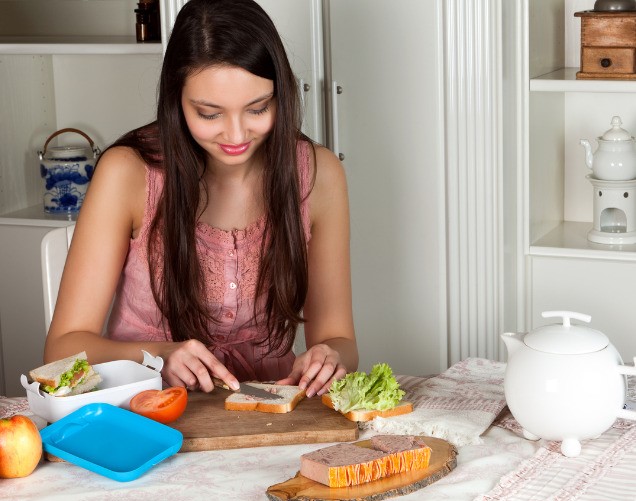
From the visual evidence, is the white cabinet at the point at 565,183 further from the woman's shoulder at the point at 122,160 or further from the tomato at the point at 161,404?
the tomato at the point at 161,404

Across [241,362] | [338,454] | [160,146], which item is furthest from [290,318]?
[338,454]

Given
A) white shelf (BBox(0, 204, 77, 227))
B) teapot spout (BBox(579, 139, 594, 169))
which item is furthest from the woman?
white shelf (BBox(0, 204, 77, 227))

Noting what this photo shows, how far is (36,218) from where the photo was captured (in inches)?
118

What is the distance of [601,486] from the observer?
1.24m

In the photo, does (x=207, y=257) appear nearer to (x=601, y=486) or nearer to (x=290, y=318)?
(x=290, y=318)

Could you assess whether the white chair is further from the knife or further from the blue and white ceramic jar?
the blue and white ceramic jar

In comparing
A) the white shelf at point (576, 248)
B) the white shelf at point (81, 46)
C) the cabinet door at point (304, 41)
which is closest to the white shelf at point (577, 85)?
the white shelf at point (576, 248)

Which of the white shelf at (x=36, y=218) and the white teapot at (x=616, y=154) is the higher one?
the white teapot at (x=616, y=154)

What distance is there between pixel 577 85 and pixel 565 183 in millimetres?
419

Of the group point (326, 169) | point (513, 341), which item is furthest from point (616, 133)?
point (513, 341)

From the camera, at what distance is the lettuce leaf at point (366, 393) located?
1437mm

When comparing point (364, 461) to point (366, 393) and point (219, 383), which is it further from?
point (219, 383)

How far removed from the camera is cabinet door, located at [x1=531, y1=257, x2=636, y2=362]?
2547mm

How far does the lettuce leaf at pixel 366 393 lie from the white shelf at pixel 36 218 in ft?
5.35
